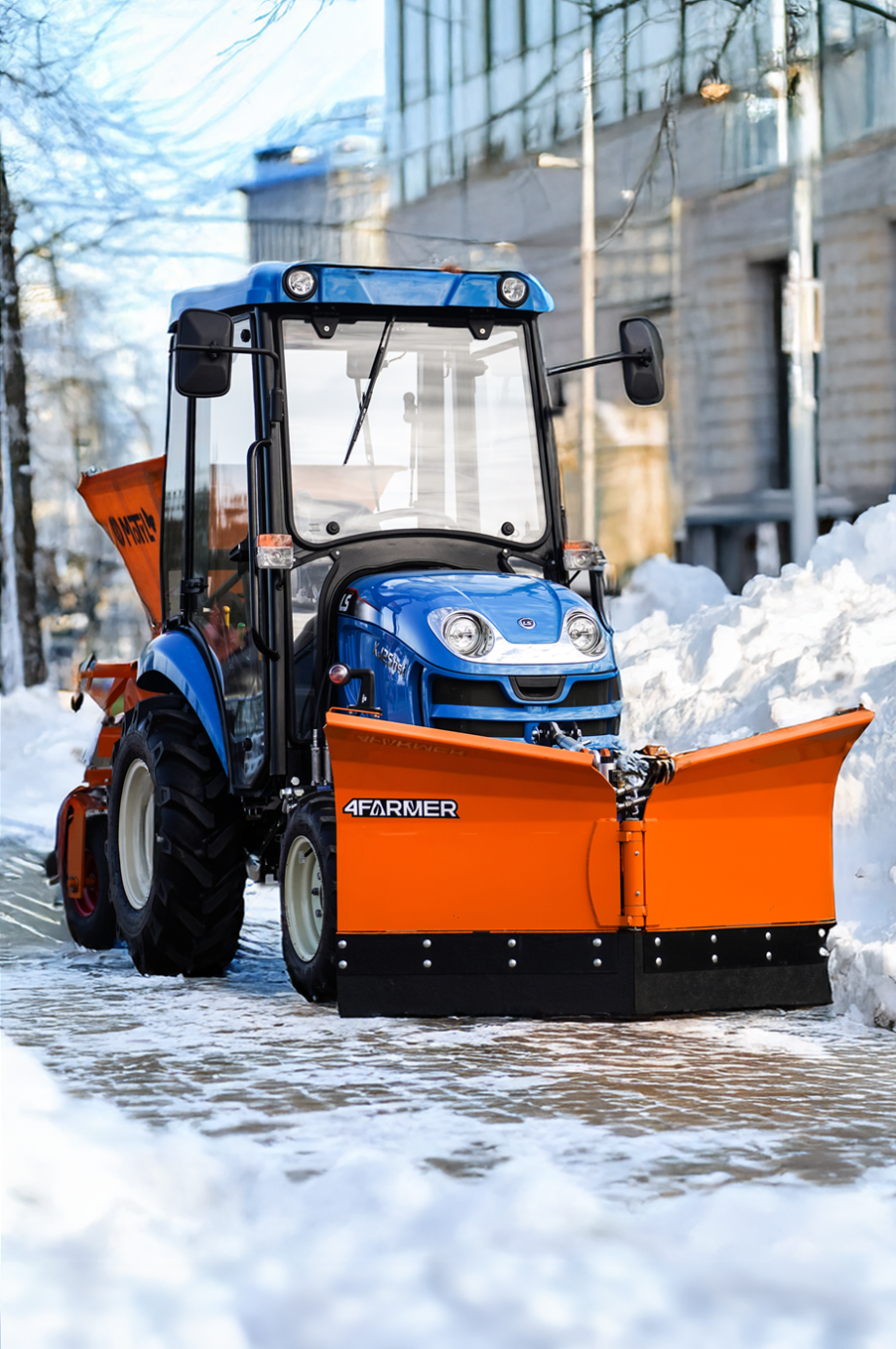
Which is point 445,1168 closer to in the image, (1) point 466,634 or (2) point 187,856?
(1) point 466,634

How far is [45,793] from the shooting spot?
1739cm

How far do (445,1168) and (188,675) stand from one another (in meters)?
3.85

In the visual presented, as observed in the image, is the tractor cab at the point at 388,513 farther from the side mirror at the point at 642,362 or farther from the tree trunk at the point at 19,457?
the tree trunk at the point at 19,457

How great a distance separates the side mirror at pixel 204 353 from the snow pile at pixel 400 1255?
10.1 ft

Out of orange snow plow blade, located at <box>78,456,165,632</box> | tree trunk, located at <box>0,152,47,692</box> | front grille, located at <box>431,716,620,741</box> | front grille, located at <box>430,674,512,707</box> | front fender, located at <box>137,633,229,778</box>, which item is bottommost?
front grille, located at <box>431,716,620,741</box>

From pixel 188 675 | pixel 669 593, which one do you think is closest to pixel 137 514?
pixel 188 675

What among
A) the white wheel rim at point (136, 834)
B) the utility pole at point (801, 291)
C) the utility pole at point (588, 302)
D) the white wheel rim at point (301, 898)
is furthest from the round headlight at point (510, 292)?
the utility pole at point (588, 302)

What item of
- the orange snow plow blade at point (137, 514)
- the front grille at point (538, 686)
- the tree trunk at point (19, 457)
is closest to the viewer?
the front grille at point (538, 686)

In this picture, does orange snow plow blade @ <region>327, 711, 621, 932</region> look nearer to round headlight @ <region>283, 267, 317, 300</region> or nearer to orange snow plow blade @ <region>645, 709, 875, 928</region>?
orange snow plow blade @ <region>645, 709, 875, 928</region>

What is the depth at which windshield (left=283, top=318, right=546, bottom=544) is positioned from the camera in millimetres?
7672

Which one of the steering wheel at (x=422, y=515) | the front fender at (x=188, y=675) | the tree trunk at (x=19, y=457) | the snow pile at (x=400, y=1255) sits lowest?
the snow pile at (x=400, y=1255)

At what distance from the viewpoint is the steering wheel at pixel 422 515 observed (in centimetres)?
770

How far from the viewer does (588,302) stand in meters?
23.8

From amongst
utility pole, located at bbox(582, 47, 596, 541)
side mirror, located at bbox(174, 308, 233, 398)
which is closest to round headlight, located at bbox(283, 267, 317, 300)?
side mirror, located at bbox(174, 308, 233, 398)
